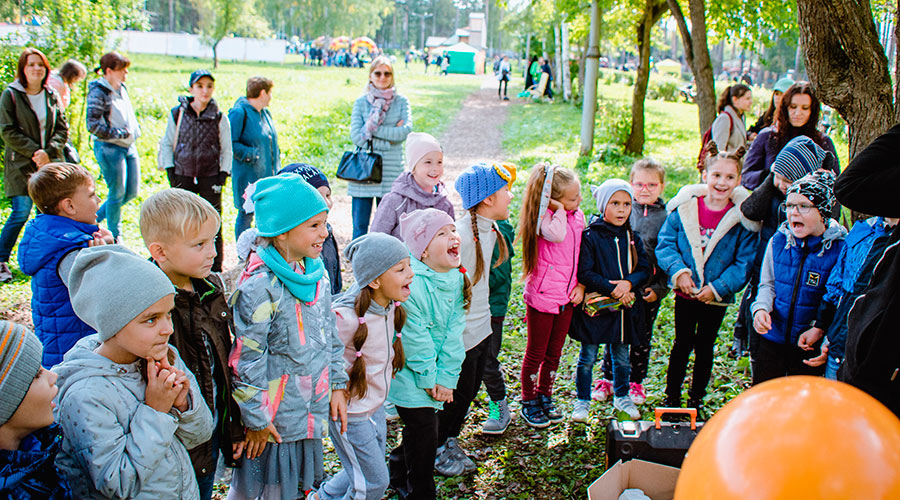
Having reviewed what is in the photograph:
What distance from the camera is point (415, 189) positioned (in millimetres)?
4527

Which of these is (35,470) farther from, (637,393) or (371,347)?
(637,393)

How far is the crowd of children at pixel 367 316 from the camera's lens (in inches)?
80.1

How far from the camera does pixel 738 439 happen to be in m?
0.87

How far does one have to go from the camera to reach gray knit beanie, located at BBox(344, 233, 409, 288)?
2936 millimetres

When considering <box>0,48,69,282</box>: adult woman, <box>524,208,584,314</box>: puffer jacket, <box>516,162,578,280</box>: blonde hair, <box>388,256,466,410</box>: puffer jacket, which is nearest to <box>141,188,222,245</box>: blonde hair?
<box>388,256,466,410</box>: puffer jacket

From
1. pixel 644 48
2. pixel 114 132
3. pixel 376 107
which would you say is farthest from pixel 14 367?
pixel 644 48

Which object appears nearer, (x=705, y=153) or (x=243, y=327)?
(x=243, y=327)

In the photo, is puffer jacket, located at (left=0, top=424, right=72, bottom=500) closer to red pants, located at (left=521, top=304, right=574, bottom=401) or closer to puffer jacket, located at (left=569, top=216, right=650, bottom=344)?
red pants, located at (left=521, top=304, right=574, bottom=401)

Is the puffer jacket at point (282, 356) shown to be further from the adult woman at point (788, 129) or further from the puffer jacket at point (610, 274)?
the adult woman at point (788, 129)

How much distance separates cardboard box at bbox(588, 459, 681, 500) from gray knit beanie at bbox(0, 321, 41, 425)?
2340mm

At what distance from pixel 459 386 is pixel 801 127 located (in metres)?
3.68

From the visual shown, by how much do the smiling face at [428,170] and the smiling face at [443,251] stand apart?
4.29ft

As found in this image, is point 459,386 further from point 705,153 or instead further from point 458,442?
point 705,153

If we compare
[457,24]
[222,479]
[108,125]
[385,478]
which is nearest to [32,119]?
[108,125]
